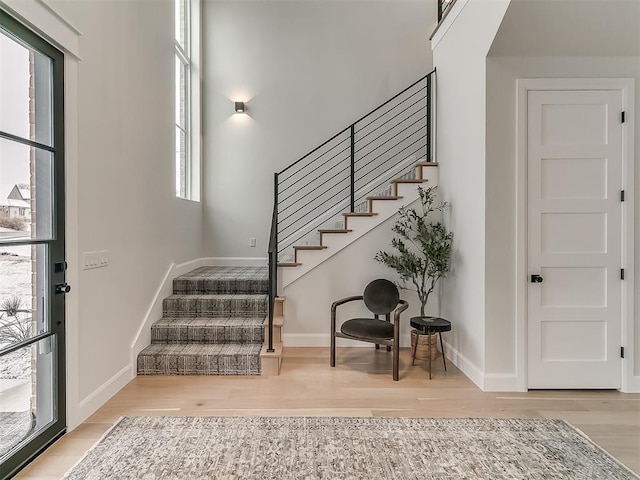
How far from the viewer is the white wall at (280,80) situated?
5.46 m

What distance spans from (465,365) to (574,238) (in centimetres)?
141

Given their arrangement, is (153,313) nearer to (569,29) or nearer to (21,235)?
(21,235)

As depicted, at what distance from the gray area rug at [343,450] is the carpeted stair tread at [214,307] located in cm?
149

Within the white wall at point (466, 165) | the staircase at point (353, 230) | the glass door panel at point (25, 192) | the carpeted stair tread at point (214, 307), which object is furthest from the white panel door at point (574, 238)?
the glass door panel at point (25, 192)

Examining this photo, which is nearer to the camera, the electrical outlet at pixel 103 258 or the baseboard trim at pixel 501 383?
the electrical outlet at pixel 103 258

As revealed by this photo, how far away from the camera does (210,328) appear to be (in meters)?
3.67

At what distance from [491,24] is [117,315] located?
375 cm

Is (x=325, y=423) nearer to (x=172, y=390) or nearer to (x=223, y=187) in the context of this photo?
(x=172, y=390)

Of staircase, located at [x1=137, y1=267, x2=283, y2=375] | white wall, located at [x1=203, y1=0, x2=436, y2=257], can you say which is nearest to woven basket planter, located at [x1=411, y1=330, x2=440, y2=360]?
staircase, located at [x1=137, y1=267, x2=283, y2=375]

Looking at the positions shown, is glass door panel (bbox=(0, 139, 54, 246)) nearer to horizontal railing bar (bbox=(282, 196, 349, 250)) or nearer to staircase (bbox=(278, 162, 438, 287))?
staircase (bbox=(278, 162, 438, 287))

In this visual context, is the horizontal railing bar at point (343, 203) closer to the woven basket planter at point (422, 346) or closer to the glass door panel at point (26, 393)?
the woven basket planter at point (422, 346)

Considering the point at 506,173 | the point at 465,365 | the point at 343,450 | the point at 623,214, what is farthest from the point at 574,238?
the point at 343,450

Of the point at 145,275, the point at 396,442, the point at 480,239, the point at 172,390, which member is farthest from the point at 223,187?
the point at 396,442

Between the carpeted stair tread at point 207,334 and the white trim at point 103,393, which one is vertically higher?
the carpeted stair tread at point 207,334
